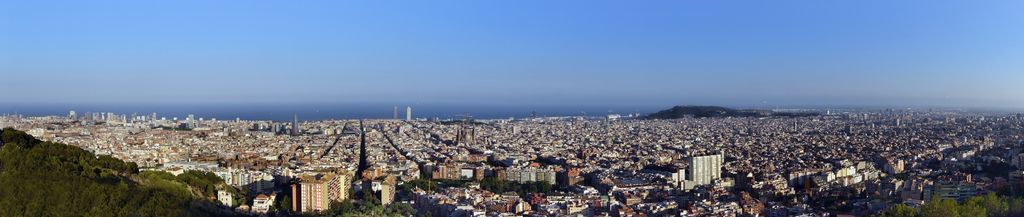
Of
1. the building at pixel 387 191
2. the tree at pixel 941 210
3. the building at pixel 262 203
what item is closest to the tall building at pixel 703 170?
the building at pixel 387 191

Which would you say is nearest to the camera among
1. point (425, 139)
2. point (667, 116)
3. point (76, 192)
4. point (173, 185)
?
point (76, 192)

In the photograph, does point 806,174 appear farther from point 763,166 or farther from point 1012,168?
point 1012,168

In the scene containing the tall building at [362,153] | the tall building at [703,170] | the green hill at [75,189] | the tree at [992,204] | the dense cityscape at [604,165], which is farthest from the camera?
the tall building at [362,153]

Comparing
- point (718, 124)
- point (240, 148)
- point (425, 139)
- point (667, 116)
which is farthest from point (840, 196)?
point (667, 116)

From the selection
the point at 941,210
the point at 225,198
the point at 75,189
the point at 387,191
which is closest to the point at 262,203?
the point at 225,198

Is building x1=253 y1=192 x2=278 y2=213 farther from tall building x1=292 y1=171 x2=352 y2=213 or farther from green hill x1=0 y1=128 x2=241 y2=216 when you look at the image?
green hill x1=0 y1=128 x2=241 y2=216

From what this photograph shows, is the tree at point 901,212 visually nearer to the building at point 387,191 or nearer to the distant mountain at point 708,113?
the building at point 387,191
